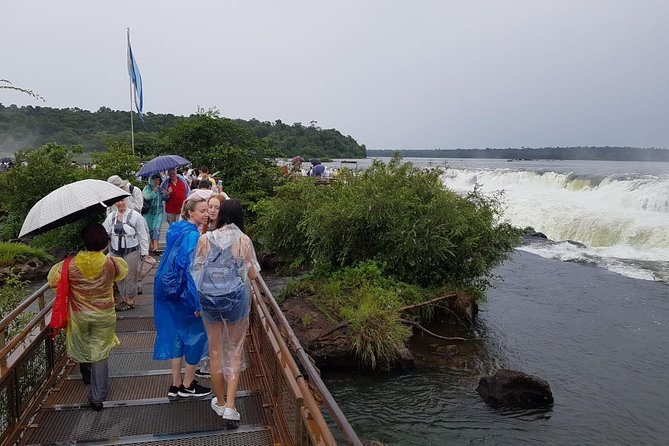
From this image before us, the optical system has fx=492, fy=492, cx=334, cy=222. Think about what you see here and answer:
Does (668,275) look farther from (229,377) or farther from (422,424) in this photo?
(229,377)

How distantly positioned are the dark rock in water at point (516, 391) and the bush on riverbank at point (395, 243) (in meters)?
2.63

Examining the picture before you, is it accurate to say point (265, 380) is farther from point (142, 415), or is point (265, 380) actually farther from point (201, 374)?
point (142, 415)

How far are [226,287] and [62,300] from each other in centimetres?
152

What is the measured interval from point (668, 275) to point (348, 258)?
1240 centimetres

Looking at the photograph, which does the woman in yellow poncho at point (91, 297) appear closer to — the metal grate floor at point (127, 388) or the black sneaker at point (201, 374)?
the metal grate floor at point (127, 388)

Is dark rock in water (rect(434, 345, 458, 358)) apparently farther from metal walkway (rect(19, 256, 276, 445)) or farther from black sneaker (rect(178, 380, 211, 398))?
black sneaker (rect(178, 380, 211, 398))

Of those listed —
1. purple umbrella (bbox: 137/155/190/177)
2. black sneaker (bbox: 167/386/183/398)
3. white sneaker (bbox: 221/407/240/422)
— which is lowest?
black sneaker (bbox: 167/386/183/398)

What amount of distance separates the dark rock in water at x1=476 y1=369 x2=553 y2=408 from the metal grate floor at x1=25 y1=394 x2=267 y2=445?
18.6 ft

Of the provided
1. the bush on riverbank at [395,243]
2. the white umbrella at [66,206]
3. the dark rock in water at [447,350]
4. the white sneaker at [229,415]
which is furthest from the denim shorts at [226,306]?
the dark rock in water at [447,350]

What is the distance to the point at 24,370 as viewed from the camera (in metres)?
4.25

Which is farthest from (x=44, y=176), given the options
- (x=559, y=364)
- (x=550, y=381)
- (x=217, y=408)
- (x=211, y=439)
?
(x=559, y=364)

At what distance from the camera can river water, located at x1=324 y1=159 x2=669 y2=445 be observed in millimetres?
8242

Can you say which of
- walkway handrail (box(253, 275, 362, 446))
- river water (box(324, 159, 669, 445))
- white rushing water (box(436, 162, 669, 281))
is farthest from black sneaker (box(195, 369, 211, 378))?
white rushing water (box(436, 162, 669, 281))

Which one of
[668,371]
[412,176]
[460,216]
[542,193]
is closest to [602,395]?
[668,371]
